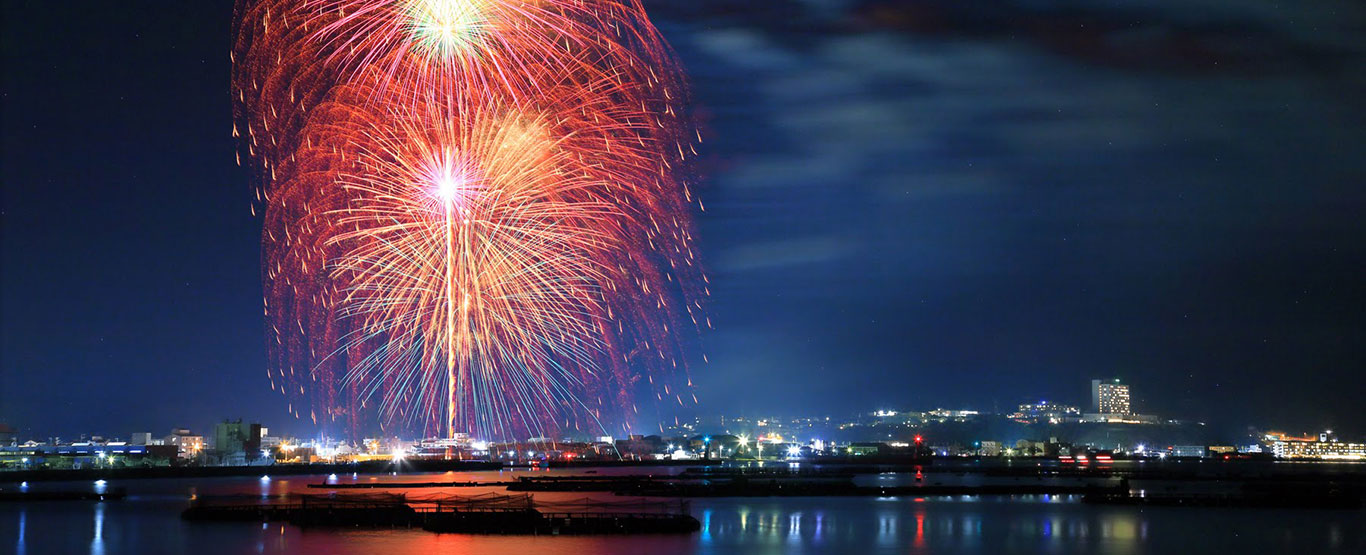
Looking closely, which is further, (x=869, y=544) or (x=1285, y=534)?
(x=1285, y=534)

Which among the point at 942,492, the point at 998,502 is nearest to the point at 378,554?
the point at 998,502

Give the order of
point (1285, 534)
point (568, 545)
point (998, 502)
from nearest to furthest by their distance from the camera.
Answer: point (568, 545) < point (1285, 534) < point (998, 502)

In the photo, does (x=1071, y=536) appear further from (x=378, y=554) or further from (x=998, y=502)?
(x=378, y=554)

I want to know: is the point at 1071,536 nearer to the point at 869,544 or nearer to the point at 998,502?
the point at 869,544

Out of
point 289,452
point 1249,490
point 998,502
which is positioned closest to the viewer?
point 998,502

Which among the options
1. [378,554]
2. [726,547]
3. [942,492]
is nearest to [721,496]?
[942,492]

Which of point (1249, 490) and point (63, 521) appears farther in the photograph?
point (1249, 490)
